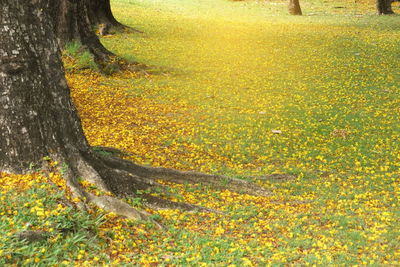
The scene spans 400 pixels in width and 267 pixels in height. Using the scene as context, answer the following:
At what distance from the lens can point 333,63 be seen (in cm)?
1883

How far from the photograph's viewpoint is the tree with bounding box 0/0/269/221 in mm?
6219

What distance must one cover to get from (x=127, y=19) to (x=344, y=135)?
62.9 feet

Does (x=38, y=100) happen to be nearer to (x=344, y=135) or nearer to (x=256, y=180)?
(x=256, y=180)

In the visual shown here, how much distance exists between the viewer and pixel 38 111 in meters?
6.35

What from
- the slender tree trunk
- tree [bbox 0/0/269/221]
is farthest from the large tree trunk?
tree [bbox 0/0/269/221]

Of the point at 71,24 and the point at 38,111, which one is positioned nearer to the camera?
the point at 38,111

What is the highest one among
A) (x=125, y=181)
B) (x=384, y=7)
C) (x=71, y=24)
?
(x=71, y=24)

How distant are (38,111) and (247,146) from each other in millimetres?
5281

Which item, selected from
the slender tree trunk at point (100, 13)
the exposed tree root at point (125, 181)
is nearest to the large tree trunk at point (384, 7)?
the slender tree trunk at point (100, 13)

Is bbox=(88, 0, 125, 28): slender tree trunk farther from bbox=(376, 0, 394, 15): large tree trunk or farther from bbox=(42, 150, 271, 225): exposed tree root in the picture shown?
bbox=(376, 0, 394, 15): large tree trunk

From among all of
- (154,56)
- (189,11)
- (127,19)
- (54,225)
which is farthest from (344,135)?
(189,11)

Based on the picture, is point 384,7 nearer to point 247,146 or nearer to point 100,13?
point 100,13

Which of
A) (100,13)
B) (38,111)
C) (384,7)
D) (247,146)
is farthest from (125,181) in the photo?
(384,7)

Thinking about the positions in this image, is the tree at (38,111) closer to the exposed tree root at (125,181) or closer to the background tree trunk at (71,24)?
the exposed tree root at (125,181)
